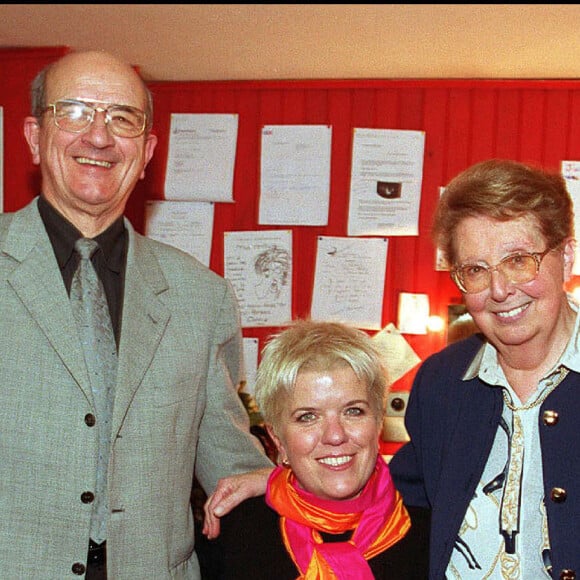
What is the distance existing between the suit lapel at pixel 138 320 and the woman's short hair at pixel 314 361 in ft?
0.89

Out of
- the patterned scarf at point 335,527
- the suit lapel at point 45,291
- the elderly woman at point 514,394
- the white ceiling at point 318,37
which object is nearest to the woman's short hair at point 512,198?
the elderly woman at point 514,394

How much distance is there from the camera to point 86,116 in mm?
1777

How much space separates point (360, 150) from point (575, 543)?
2855 millimetres

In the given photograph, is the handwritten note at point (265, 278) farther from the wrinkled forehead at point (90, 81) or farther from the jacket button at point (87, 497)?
the jacket button at point (87, 497)

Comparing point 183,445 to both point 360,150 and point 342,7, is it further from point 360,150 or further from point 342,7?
point 360,150

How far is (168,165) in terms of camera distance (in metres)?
4.32

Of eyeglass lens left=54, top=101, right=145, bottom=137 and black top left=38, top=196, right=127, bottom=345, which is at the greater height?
eyeglass lens left=54, top=101, right=145, bottom=137

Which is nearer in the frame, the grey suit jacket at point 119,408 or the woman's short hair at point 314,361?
the grey suit jacket at point 119,408

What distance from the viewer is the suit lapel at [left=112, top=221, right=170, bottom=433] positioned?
1.70 m

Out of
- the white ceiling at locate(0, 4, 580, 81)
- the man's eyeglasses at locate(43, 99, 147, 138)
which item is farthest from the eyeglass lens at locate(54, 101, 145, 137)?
the white ceiling at locate(0, 4, 580, 81)

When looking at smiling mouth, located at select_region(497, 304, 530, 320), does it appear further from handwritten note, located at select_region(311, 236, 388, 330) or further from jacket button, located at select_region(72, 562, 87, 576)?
handwritten note, located at select_region(311, 236, 388, 330)

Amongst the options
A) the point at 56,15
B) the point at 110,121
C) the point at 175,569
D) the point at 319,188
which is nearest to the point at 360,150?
the point at 319,188

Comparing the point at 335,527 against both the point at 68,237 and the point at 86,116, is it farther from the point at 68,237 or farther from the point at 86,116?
the point at 86,116

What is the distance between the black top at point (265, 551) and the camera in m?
1.81
